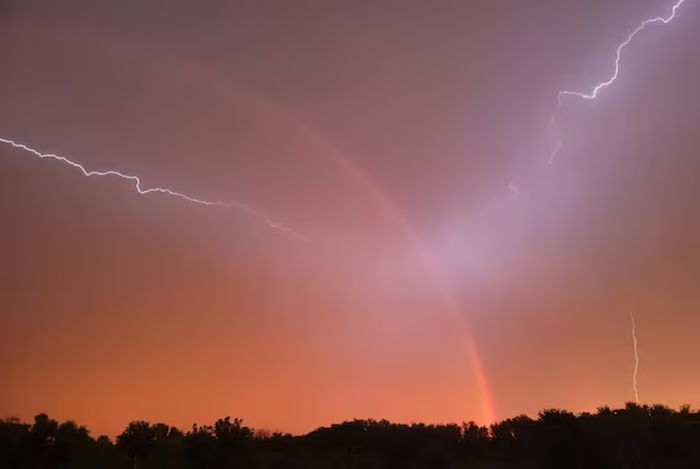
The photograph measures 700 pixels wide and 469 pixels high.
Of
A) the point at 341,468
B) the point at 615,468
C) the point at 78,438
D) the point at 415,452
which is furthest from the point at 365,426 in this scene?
the point at 78,438

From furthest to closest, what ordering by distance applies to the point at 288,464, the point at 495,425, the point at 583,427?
the point at 495,425
the point at 583,427
the point at 288,464

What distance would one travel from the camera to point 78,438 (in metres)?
66.2

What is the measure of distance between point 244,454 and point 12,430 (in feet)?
62.2

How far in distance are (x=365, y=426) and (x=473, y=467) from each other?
2400 centimetres

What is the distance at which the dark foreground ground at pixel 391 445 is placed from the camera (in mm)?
Answer: 64250

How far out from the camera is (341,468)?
7438cm

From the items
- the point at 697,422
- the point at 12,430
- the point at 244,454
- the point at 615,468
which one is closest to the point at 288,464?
the point at 244,454

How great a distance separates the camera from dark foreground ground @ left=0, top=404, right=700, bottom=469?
64.2 meters

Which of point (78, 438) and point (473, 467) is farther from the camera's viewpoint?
point (473, 467)

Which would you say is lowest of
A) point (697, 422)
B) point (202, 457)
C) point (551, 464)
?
point (202, 457)

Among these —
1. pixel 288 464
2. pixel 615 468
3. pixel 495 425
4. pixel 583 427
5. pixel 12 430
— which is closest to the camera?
pixel 12 430

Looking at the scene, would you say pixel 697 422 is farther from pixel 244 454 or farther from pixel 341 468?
pixel 244 454

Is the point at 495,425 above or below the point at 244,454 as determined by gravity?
above

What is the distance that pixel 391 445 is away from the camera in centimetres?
8750
